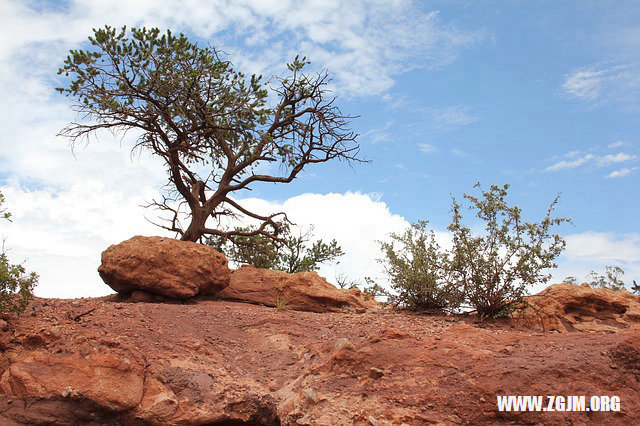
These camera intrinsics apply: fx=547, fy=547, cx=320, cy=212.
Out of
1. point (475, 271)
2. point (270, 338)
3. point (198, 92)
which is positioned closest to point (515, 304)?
point (475, 271)

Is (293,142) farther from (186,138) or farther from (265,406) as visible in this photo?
(265,406)

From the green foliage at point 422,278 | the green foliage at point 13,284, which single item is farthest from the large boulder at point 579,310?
the green foliage at point 13,284

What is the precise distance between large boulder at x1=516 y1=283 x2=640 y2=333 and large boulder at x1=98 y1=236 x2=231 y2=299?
6425 millimetres

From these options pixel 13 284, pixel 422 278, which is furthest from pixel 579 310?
pixel 13 284

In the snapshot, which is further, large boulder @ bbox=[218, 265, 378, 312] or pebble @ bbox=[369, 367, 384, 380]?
large boulder @ bbox=[218, 265, 378, 312]

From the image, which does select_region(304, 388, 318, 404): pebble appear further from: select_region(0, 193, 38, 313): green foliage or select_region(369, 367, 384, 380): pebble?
select_region(0, 193, 38, 313): green foliage

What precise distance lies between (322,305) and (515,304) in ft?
12.6

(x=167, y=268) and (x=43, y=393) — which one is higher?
(x=167, y=268)

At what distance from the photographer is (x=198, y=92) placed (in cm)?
1426

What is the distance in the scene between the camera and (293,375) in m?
Answer: 6.92

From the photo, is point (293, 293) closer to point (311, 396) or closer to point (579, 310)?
point (311, 396)

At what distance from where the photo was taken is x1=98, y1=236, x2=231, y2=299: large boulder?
441 inches

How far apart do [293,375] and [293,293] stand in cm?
476

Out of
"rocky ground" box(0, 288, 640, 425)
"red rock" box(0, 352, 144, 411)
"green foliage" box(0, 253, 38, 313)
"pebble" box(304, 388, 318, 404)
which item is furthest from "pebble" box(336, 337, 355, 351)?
"green foliage" box(0, 253, 38, 313)
